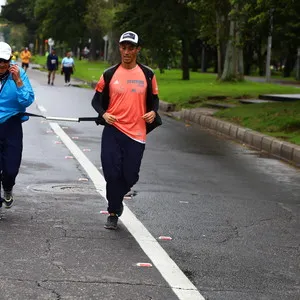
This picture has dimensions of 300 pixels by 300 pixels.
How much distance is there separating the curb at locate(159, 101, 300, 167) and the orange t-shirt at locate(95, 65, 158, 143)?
6806mm

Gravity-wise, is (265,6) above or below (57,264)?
above

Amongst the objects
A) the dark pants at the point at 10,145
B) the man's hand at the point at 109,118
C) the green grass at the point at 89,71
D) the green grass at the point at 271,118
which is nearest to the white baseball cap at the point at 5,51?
the dark pants at the point at 10,145

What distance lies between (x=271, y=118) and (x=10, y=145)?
462 inches

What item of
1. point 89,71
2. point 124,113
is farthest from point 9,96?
point 89,71

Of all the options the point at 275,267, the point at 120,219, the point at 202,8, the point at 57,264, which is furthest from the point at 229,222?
the point at 202,8

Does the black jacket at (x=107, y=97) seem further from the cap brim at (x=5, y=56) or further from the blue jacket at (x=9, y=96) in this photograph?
the cap brim at (x=5, y=56)

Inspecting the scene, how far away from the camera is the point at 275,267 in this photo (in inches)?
260

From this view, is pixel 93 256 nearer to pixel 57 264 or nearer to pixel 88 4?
pixel 57 264

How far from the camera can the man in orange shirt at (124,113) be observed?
758cm

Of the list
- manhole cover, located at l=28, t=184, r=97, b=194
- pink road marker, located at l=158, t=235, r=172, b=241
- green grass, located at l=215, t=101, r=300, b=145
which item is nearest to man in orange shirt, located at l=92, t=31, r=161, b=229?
pink road marker, located at l=158, t=235, r=172, b=241

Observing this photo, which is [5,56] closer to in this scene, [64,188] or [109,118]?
[109,118]

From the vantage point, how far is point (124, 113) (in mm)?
7625

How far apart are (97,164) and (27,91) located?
4436 millimetres

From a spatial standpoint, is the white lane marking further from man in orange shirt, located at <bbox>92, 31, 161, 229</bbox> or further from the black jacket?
the black jacket
